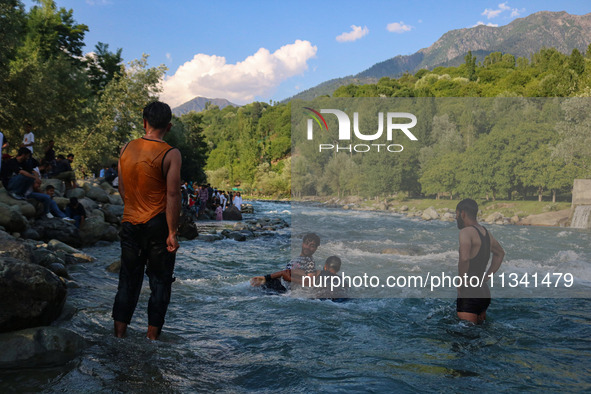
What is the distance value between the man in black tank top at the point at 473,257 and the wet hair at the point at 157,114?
12.9 feet

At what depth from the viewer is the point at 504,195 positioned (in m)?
15.6

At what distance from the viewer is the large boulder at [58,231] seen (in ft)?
41.9

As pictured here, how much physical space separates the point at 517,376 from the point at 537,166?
1306 centimetres

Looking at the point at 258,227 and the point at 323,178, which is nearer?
the point at 323,178

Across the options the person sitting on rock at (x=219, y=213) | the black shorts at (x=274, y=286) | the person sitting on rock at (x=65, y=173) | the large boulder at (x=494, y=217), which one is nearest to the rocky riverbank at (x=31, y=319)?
the black shorts at (x=274, y=286)

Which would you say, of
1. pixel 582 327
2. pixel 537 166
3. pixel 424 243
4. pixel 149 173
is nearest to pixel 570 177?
pixel 537 166

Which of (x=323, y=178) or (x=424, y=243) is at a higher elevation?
(x=323, y=178)

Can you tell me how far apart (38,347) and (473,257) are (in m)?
5.21

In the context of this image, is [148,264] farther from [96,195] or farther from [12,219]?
[96,195]

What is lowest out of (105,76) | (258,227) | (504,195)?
(258,227)

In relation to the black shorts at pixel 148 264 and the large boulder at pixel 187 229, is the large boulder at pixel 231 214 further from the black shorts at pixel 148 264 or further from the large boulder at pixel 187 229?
the black shorts at pixel 148 264

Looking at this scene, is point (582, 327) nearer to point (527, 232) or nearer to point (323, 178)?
point (323, 178)

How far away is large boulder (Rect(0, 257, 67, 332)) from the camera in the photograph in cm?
423

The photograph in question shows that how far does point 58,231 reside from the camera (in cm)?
1312
